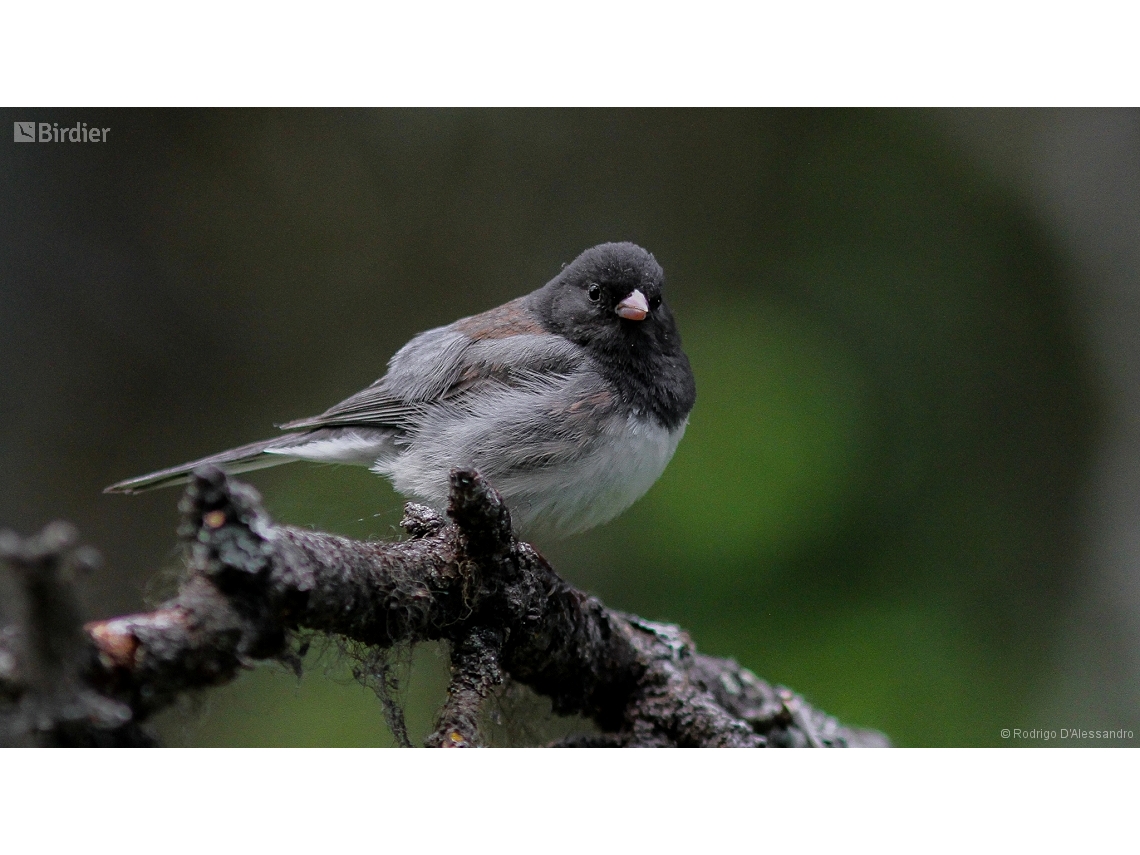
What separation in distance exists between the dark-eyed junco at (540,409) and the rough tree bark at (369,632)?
1.35ft

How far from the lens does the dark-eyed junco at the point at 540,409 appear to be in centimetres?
268

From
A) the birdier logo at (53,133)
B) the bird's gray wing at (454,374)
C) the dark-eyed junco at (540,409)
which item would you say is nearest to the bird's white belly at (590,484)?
the dark-eyed junco at (540,409)

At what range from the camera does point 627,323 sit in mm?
2988

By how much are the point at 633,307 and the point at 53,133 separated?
2.18m

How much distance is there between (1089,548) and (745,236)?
202 cm

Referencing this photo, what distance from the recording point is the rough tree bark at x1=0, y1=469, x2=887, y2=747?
3.44ft

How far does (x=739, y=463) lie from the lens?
3580mm

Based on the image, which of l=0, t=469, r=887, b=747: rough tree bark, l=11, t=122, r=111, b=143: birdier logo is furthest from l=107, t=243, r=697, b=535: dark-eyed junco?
l=11, t=122, r=111, b=143: birdier logo

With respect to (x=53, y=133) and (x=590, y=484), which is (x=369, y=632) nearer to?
(x=590, y=484)

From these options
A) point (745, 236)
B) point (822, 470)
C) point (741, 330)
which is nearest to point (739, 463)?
point (822, 470)

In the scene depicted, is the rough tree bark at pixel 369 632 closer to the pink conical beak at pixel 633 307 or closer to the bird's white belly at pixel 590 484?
the bird's white belly at pixel 590 484

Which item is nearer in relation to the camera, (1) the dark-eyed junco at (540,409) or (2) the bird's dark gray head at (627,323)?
(1) the dark-eyed junco at (540,409)

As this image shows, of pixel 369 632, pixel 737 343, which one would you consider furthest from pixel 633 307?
pixel 369 632

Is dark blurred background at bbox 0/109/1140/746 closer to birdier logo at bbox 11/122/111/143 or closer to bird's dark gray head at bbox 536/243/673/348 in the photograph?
birdier logo at bbox 11/122/111/143
